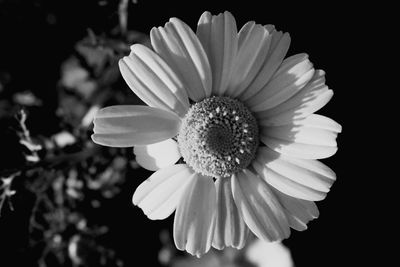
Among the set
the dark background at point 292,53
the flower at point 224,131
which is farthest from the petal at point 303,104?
the dark background at point 292,53

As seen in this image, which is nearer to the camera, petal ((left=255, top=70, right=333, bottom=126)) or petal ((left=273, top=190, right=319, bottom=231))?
petal ((left=255, top=70, right=333, bottom=126))

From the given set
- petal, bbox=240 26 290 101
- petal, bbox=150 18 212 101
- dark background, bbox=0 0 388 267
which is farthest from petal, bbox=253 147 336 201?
dark background, bbox=0 0 388 267

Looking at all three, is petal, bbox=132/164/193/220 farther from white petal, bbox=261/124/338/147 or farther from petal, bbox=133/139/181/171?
white petal, bbox=261/124/338/147

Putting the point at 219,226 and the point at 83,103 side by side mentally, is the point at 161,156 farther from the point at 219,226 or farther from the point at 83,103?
the point at 83,103

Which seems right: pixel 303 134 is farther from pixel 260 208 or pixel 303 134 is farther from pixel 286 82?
pixel 260 208

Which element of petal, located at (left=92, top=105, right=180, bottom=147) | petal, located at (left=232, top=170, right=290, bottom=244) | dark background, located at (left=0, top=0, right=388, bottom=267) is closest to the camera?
petal, located at (left=92, top=105, right=180, bottom=147)

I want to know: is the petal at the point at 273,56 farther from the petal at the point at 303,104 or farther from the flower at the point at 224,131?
the petal at the point at 303,104

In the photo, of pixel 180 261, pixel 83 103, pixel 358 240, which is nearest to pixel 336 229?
pixel 358 240
